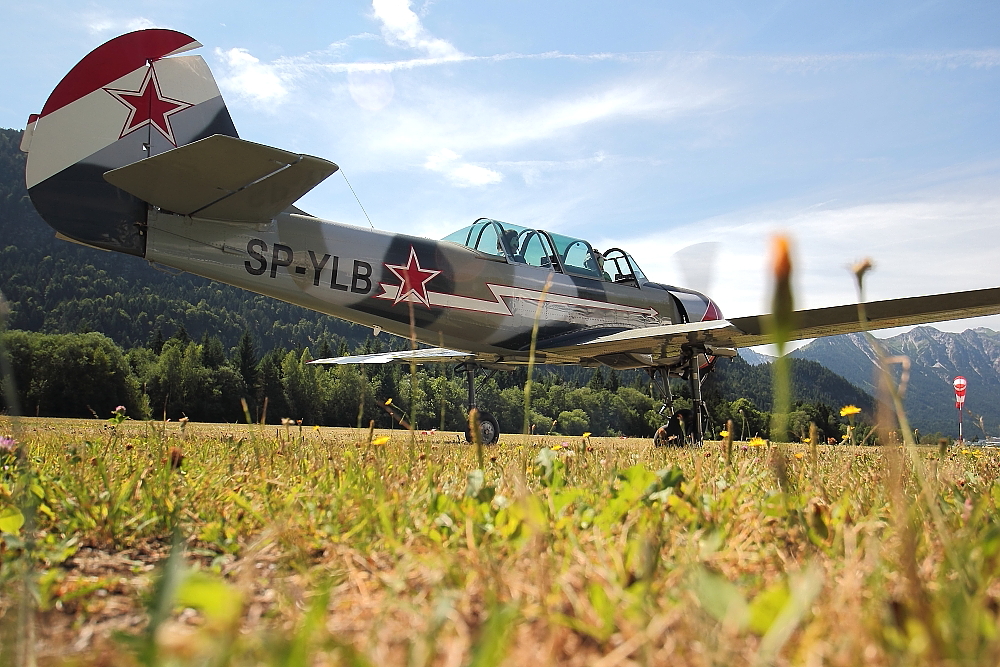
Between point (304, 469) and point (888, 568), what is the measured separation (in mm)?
2143

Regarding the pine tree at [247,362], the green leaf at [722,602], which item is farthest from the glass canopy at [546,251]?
the pine tree at [247,362]

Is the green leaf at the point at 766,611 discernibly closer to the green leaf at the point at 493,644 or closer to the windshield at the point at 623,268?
the green leaf at the point at 493,644

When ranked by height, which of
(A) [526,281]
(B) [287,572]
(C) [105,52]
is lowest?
(B) [287,572]

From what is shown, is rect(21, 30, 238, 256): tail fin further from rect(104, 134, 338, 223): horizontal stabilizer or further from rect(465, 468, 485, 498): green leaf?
rect(465, 468, 485, 498): green leaf

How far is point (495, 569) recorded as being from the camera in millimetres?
1102

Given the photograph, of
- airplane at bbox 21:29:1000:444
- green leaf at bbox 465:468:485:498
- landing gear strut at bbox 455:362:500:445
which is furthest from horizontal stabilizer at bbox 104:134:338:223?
green leaf at bbox 465:468:485:498

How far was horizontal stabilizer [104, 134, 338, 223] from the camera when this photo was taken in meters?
6.06

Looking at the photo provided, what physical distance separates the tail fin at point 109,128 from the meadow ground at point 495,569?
5303mm

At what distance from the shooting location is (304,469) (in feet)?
8.81

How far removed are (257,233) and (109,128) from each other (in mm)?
1966

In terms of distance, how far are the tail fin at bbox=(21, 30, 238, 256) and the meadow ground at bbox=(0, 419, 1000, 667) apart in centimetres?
530

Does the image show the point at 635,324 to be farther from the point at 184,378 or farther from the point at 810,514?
the point at 184,378

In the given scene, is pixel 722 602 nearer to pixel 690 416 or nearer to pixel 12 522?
pixel 12 522

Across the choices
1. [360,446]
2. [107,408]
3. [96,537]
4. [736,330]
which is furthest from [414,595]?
[107,408]
